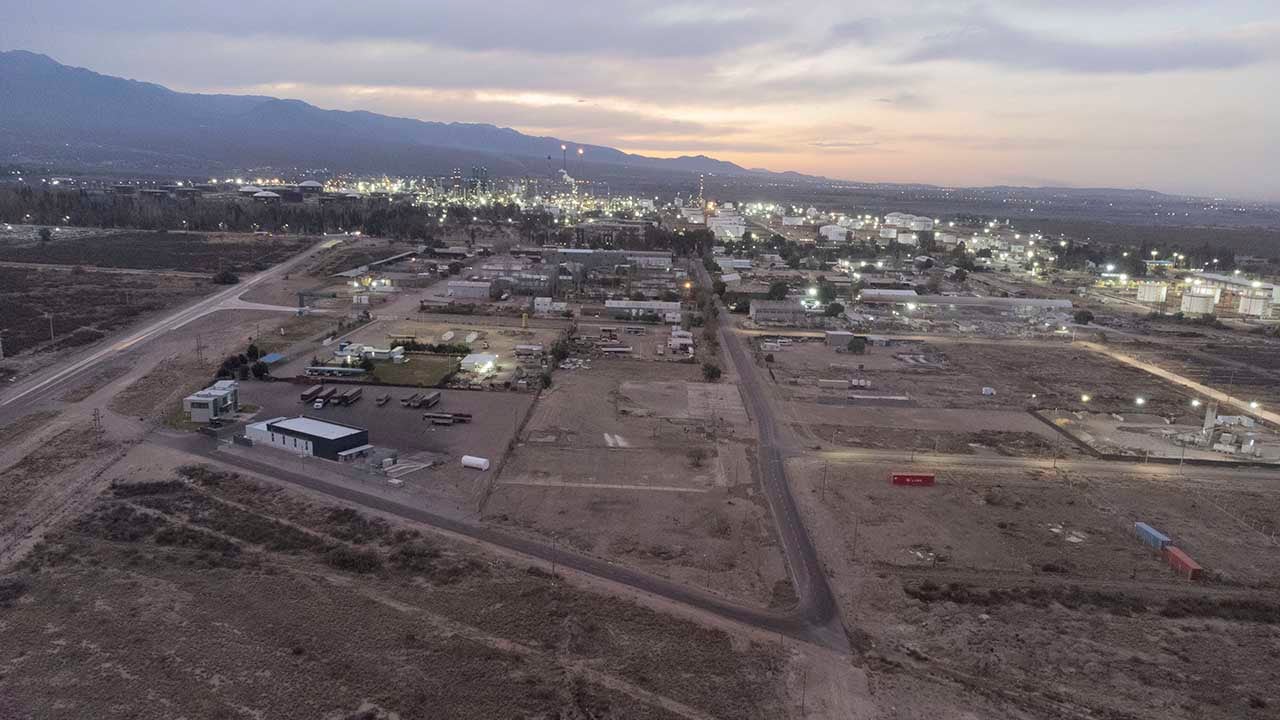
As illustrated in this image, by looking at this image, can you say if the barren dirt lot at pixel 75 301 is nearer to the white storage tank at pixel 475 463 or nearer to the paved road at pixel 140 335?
the paved road at pixel 140 335

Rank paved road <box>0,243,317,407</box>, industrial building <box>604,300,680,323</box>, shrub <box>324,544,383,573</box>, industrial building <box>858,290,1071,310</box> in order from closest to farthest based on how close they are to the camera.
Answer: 1. shrub <box>324,544,383,573</box>
2. paved road <box>0,243,317,407</box>
3. industrial building <box>604,300,680,323</box>
4. industrial building <box>858,290,1071,310</box>

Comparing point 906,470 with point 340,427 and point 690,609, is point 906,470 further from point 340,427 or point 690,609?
point 340,427

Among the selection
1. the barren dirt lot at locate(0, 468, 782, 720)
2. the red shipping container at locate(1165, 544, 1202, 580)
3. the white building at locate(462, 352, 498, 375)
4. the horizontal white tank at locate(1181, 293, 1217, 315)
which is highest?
the horizontal white tank at locate(1181, 293, 1217, 315)

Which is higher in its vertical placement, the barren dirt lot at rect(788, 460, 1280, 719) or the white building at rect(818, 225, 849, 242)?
the white building at rect(818, 225, 849, 242)

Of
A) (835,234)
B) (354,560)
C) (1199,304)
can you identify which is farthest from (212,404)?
(835,234)

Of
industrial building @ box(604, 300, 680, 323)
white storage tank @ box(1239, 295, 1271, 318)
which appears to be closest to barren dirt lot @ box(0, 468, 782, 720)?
industrial building @ box(604, 300, 680, 323)

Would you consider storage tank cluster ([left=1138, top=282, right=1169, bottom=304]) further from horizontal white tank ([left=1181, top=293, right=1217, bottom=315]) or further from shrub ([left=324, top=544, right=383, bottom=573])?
shrub ([left=324, top=544, right=383, bottom=573])

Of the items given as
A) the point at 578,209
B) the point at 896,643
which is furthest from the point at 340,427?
the point at 578,209
